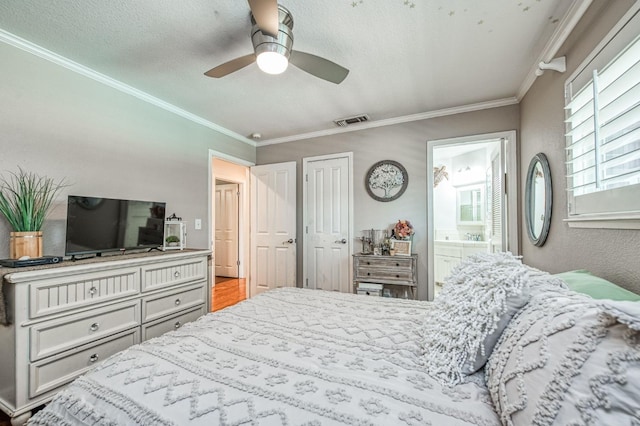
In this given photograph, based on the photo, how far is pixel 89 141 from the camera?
7.47 ft

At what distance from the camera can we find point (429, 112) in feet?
10.5

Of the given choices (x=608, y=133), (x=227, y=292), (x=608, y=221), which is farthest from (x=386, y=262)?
(x=227, y=292)

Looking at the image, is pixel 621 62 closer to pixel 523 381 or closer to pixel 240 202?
pixel 523 381

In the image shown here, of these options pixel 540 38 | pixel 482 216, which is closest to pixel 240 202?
pixel 482 216

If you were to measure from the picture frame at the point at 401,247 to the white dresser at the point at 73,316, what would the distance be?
2326 millimetres

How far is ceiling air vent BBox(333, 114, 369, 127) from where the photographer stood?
3.32 metres

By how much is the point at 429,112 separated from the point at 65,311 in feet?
12.4

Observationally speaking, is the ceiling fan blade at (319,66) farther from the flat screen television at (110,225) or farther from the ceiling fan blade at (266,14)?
the flat screen television at (110,225)

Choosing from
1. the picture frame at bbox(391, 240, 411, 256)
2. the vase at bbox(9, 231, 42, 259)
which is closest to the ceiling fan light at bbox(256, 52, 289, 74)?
the vase at bbox(9, 231, 42, 259)

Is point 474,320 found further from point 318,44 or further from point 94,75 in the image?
point 94,75

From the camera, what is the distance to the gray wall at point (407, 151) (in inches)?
119

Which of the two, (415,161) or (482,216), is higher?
(415,161)

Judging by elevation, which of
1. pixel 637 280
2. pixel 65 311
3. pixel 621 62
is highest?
pixel 621 62

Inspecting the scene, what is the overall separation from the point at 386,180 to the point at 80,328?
3.23 metres
